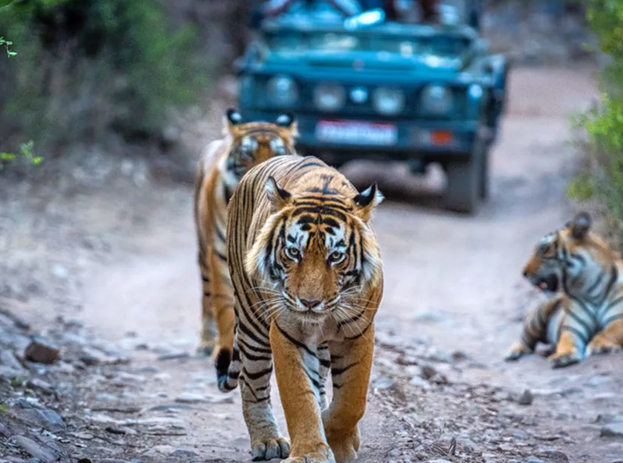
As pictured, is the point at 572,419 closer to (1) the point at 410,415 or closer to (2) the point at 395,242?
(1) the point at 410,415

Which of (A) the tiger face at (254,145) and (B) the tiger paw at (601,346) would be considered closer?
(A) the tiger face at (254,145)

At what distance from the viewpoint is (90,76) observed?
12.7 meters

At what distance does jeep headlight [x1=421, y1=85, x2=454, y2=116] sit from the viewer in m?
11.4

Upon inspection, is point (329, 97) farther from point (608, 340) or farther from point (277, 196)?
point (277, 196)

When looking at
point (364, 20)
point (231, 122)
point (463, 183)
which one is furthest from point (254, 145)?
point (364, 20)

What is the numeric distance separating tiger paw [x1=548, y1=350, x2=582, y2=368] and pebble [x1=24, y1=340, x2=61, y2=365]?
118 inches

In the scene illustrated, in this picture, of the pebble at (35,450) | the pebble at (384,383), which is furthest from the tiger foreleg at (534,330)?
the pebble at (35,450)

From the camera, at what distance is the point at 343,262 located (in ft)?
12.7

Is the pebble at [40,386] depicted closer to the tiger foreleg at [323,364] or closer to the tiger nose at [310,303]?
the tiger foreleg at [323,364]

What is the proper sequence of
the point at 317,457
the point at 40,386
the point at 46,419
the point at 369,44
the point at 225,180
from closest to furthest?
the point at 317,457, the point at 46,419, the point at 40,386, the point at 225,180, the point at 369,44

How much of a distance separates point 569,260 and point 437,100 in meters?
4.94

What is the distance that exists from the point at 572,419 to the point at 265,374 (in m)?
1.97

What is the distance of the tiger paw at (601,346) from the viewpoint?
254 inches

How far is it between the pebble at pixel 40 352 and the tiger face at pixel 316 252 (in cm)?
253
